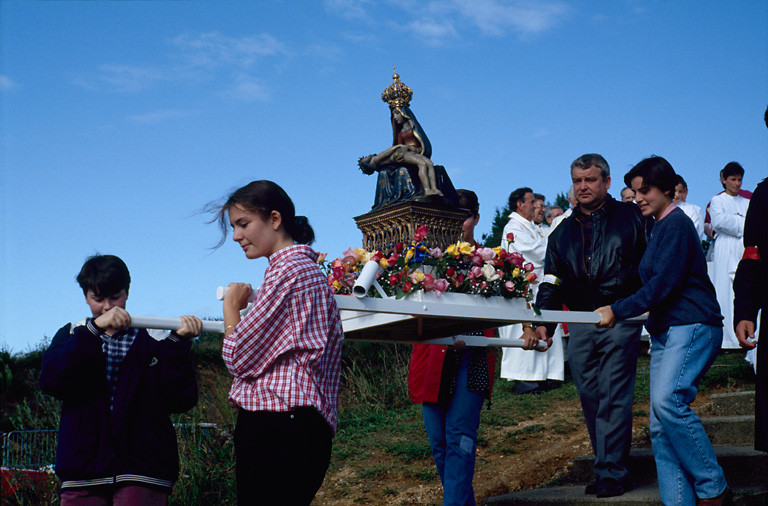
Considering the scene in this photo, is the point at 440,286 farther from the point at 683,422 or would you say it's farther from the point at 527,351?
the point at 527,351

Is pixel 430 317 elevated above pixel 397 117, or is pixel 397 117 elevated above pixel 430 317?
pixel 397 117

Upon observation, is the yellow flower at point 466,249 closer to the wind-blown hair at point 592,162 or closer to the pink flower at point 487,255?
the pink flower at point 487,255

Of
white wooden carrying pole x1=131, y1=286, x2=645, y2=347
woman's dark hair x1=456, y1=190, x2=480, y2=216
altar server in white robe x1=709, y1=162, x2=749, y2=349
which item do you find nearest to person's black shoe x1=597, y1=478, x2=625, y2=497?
white wooden carrying pole x1=131, y1=286, x2=645, y2=347

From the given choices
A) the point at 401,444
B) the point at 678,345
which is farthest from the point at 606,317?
the point at 401,444

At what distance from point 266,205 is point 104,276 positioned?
0.88 meters

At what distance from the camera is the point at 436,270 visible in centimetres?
419

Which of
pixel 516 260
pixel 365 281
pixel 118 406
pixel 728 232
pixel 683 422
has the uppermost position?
pixel 728 232

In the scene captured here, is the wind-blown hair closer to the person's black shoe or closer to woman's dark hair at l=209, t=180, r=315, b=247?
the person's black shoe

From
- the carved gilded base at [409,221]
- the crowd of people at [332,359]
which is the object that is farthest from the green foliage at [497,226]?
the crowd of people at [332,359]

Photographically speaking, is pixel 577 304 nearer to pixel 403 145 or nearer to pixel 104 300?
pixel 104 300

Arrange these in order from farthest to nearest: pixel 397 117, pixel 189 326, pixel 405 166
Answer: pixel 397 117 → pixel 405 166 → pixel 189 326

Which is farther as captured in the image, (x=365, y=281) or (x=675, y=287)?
(x=675, y=287)

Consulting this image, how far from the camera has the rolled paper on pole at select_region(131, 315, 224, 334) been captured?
10.1ft

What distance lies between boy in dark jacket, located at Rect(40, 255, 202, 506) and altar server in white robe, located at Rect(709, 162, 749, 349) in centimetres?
892
